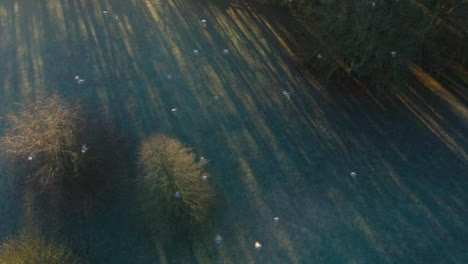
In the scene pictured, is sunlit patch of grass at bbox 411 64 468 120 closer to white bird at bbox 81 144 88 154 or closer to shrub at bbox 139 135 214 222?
shrub at bbox 139 135 214 222

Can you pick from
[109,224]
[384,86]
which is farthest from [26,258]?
[384,86]

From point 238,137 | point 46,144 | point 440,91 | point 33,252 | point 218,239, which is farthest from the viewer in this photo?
point 440,91

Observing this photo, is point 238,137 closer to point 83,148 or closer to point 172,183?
point 172,183

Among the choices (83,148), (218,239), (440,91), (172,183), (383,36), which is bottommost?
(218,239)

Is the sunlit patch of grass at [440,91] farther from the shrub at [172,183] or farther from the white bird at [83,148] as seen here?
the white bird at [83,148]

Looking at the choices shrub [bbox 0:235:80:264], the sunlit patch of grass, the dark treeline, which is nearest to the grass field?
the sunlit patch of grass

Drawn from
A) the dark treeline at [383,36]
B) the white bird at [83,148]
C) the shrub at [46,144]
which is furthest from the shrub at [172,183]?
the dark treeline at [383,36]

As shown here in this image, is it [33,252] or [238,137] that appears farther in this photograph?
[238,137]

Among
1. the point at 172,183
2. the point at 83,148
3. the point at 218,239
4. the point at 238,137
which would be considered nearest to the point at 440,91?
the point at 238,137
